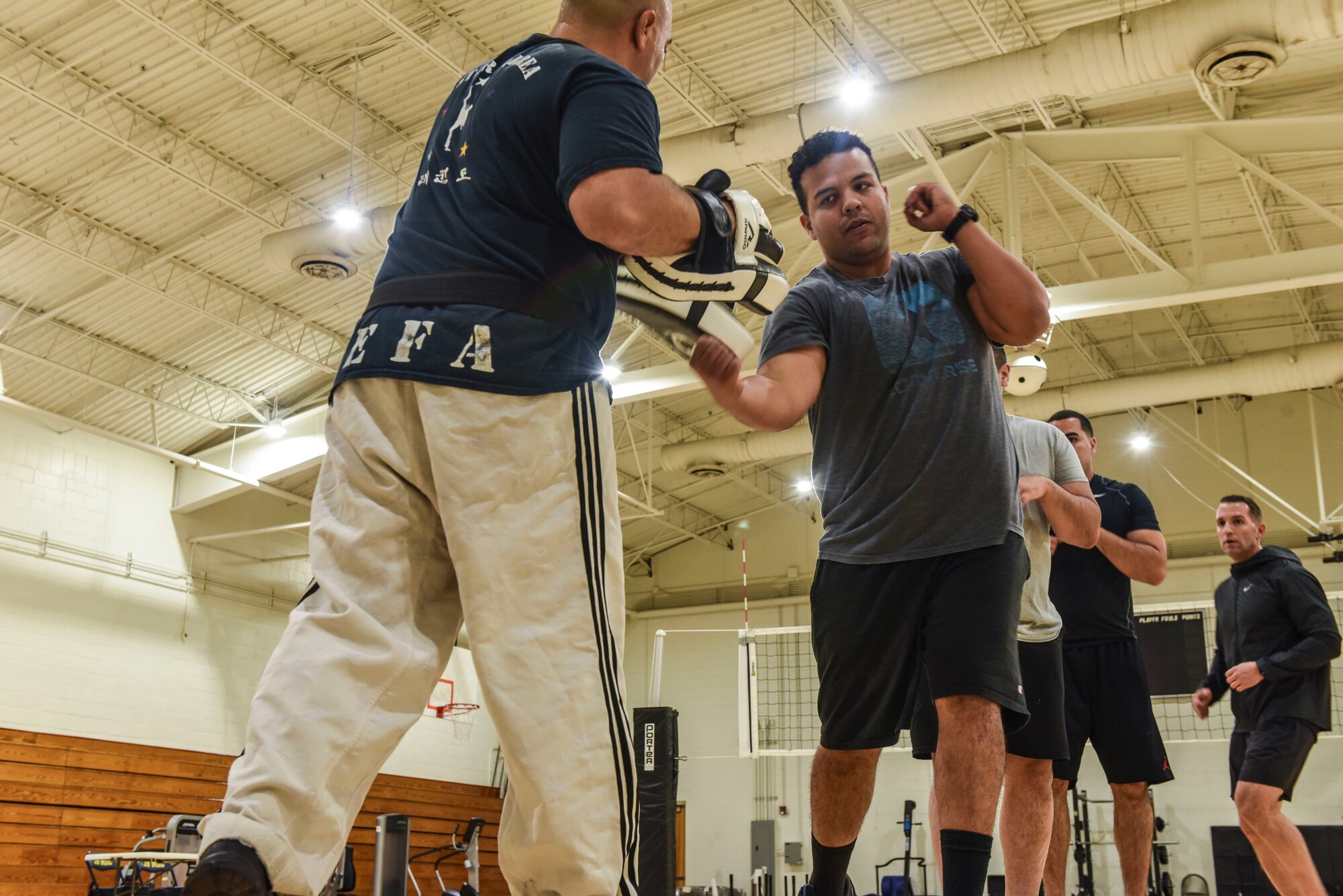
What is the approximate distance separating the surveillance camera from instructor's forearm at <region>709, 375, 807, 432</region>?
8.00m

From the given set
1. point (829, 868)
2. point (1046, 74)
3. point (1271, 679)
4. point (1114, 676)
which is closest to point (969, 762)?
point (829, 868)

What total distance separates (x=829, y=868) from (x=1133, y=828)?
1.98m

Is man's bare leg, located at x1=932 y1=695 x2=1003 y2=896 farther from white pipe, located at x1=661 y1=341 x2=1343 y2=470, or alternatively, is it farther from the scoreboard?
the scoreboard

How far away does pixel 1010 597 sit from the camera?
250 cm

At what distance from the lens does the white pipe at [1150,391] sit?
45.3 feet

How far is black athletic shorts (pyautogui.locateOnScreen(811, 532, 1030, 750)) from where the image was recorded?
7.96 ft

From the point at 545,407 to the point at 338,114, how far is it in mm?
10016

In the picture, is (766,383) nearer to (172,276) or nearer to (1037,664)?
(1037,664)

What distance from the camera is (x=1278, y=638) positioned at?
5.08 metres

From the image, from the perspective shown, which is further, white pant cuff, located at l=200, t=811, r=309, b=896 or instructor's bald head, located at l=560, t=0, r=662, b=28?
instructor's bald head, located at l=560, t=0, r=662, b=28

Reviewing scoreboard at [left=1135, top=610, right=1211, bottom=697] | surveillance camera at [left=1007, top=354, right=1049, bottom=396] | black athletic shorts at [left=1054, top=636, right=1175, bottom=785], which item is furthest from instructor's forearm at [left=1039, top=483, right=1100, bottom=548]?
scoreboard at [left=1135, top=610, right=1211, bottom=697]

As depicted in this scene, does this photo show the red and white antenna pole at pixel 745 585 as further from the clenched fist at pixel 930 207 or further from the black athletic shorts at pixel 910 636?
the clenched fist at pixel 930 207

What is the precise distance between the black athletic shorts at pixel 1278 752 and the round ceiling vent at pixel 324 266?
826cm

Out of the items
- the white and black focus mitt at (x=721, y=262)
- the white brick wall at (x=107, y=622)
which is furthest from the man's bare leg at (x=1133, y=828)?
the white brick wall at (x=107, y=622)
